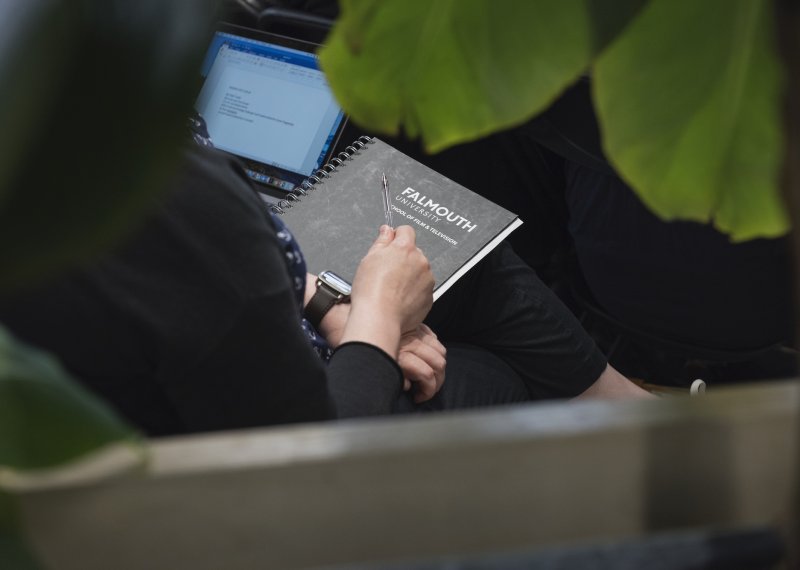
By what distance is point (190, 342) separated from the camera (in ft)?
1.87

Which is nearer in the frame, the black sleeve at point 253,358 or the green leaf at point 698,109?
the green leaf at point 698,109

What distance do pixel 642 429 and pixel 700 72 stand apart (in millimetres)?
139

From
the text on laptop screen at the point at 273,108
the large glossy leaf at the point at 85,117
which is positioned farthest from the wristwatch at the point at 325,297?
the large glossy leaf at the point at 85,117

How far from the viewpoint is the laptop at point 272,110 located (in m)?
1.23

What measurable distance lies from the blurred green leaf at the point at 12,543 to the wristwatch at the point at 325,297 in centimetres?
74

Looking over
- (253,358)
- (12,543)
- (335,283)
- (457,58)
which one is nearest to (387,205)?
(335,283)

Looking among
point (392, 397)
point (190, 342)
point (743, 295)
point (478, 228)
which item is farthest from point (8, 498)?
point (743, 295)

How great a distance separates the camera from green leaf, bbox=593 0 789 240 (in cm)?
29

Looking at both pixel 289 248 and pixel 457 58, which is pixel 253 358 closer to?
pixel 289 248

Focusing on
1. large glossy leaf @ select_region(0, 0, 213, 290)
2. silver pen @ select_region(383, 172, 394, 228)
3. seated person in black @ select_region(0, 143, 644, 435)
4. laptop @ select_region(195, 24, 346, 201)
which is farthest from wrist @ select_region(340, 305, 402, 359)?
large glossy leaf @ select_region(0, 0, 213, 290)

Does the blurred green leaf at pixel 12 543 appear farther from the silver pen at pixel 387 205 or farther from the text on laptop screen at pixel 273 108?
the text on laptop screen at pixel 273 108

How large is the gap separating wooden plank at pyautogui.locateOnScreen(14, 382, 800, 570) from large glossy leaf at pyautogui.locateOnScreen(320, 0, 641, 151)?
121mm

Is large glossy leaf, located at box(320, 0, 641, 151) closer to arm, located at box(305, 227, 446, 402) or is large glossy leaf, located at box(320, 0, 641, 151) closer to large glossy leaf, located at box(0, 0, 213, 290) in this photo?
large glossy leaf, located at box(0, 0, 213, 290)

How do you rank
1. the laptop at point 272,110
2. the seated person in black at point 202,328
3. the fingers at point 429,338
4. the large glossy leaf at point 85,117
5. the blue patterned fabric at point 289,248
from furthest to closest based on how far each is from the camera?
the laptop at point 272,110, the fingers at point 429,338, the blue patterned fabric at point 289,248, the seated person in black at point 202,328, the large glossy leaf at point 85,117
